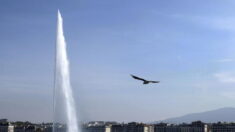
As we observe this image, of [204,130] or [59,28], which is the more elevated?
[59,28]

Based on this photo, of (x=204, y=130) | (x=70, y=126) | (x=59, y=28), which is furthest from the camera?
(x=204, y=130)

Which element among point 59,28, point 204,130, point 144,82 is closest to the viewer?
point 144,82

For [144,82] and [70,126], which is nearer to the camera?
[144,82]

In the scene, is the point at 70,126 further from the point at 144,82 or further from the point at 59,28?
the point at 144,82

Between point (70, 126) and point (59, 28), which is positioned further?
point (70, 126)

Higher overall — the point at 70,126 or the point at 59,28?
the point at 59,28

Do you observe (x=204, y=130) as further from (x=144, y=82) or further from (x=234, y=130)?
(x=144, y=82)

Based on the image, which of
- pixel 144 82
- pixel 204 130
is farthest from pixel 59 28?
pixel 204 130

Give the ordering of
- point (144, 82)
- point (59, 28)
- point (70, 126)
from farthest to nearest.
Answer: point (70, 126)
point (59, 28)
point (144, 82)

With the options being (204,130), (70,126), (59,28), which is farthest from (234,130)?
(59,28)
